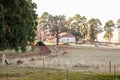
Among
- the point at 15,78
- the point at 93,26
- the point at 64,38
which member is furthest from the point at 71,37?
the point at 15,78

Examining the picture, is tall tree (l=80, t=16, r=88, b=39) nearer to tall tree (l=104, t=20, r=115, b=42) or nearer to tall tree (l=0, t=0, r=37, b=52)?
tall tree (l=104, t=20, r=115, b=42)

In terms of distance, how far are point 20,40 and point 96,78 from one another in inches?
223

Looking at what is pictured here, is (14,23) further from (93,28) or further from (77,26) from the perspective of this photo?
(77,26)

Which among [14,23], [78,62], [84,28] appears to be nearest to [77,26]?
[84,28]

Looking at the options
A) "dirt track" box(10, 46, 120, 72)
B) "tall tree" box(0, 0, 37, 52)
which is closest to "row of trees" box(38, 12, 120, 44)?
"dirt track" box(10, 46, 120, 72)

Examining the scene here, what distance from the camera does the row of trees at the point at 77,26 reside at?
12875cm

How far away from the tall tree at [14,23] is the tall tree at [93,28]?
352 ft

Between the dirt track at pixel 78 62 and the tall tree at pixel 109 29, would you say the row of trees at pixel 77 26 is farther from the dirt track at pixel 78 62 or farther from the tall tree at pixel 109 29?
the dirt track at pixel 78 62

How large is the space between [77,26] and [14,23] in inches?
4929

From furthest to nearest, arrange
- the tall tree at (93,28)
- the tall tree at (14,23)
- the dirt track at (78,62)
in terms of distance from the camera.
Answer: the tall tree at (93,28) < the dirt track at (78,62) < the tall tree at (14,23)

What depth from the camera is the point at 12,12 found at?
18391 millimetres

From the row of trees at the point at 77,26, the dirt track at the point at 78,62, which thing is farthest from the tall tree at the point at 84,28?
the dirt track at the point at 78,62

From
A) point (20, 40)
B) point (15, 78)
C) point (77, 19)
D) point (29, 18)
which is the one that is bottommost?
point (15, 78)

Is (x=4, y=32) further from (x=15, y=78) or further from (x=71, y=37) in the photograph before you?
(x=71, y=37)
